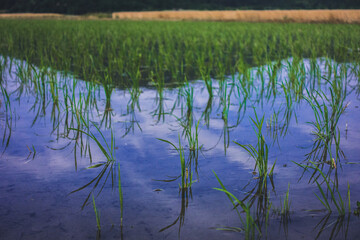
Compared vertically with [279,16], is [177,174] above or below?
below

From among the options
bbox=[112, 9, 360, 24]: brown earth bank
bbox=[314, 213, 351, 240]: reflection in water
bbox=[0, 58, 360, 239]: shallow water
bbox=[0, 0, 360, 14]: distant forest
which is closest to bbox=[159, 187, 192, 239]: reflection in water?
bbox=[0, 58, 360, 239]: shallow water

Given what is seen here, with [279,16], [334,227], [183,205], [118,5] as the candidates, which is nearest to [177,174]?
[183,205]

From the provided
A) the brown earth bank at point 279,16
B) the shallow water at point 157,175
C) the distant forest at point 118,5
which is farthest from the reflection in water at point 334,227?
the distant forest at point 118,5

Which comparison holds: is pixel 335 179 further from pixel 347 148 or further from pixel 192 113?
pixel 192 113

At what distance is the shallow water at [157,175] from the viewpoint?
3.93 ft

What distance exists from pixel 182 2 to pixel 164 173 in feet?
131

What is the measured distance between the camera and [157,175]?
5.18 feet

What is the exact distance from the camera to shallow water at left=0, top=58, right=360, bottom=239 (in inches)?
47.2

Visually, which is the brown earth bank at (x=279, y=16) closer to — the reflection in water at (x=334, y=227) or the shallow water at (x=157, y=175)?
the shallow water at (x=157, y=175)


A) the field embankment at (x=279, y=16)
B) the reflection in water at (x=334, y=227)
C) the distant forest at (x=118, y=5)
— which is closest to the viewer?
the reflection in water at (x=334, y=227)

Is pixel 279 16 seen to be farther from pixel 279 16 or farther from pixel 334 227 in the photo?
pixel 334 227

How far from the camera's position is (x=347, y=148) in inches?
73.2

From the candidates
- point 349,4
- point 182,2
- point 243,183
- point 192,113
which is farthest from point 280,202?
point 182,2

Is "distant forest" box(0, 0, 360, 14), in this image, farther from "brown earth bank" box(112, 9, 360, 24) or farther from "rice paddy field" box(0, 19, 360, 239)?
"rice paddy field" box(0, 19, 360, 239)
